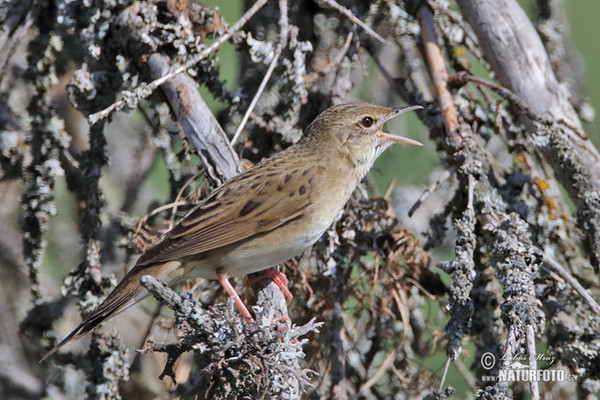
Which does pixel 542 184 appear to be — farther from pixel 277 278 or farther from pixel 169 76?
pixel 169 76

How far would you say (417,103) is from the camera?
151 inches

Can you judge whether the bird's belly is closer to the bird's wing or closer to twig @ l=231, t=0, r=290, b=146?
the bird's wing

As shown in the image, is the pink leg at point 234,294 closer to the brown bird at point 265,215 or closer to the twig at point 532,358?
the brown bird at point 265,215

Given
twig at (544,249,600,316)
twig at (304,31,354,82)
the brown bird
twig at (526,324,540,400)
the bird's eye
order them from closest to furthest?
1. twig at (526,324,540,400)
2. twig at (544,249,600,316)
3. the brown bird
4. twig at (304,31,354,82)
5. the bird's eye

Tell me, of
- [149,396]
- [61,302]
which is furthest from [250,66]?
[149,396]

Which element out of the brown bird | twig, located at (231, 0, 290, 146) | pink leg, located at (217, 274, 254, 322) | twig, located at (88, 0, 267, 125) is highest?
twig, located at (88, 0, 267, 125)

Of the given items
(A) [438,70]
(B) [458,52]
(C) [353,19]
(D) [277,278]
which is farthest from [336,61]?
(D) [277,278]

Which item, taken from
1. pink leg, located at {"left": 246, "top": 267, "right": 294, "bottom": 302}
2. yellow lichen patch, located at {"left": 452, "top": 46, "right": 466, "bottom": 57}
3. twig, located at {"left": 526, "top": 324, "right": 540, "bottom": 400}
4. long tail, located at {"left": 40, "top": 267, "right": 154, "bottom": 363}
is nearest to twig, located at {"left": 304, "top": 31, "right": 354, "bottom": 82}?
yellow lichen patch, located at {"left": 452, "top": 46, "right": 466, "bottom": 57}

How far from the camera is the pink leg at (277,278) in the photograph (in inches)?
140

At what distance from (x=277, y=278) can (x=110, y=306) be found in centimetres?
82

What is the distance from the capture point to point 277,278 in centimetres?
359

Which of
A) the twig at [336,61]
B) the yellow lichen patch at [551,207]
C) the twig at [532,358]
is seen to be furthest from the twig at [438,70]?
the twig at [532,358]

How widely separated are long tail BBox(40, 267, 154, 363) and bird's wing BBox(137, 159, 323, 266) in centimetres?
12

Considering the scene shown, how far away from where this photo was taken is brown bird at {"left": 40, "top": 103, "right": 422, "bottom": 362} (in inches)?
137
